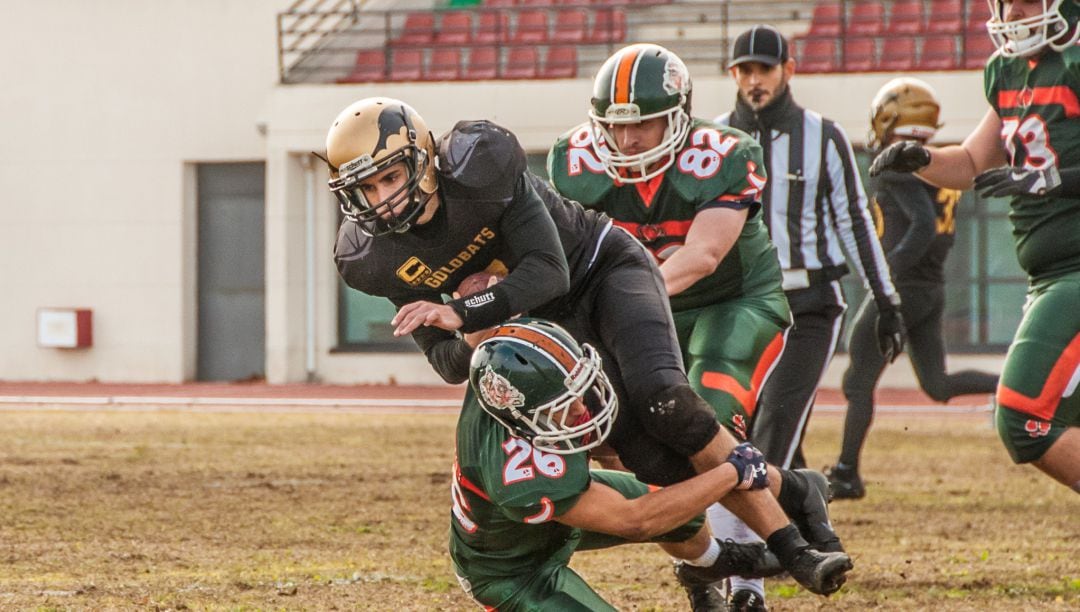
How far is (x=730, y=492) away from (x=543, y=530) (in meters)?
0.50

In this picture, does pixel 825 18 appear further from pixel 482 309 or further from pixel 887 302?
pixel 482 309

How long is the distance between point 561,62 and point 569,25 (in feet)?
2.38

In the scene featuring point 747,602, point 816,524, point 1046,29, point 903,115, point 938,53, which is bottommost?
point 747,602

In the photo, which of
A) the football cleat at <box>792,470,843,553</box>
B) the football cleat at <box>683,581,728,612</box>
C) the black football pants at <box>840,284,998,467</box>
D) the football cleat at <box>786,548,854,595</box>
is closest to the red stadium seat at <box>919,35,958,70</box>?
the black football pants at <box>840,284,998,467</box>

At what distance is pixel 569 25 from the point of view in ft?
60.6

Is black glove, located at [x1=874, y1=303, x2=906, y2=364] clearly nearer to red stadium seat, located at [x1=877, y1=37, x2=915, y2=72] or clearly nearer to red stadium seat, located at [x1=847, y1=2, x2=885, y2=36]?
red stadium seat, located at [x1=877, y1=37, x2=915, y2=72]

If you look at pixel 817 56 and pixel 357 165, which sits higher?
pixel 817 56

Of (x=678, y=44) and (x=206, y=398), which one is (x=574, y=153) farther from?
(x=678, y=44)

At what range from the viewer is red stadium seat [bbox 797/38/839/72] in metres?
17.2

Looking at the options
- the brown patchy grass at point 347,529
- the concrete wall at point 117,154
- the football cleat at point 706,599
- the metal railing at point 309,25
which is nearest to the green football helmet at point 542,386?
the football cleat at point 706,599

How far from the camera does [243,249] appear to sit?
741 inches

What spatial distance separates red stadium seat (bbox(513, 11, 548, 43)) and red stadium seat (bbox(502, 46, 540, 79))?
0.12 m

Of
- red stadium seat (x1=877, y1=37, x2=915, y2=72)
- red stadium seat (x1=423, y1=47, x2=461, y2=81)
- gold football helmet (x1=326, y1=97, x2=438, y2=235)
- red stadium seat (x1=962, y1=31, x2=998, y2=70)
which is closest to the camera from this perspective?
gold football helmet (x1=326, y1=97, x2=438, y2=235)

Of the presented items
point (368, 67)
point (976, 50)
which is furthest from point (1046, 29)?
point (368, 67)
